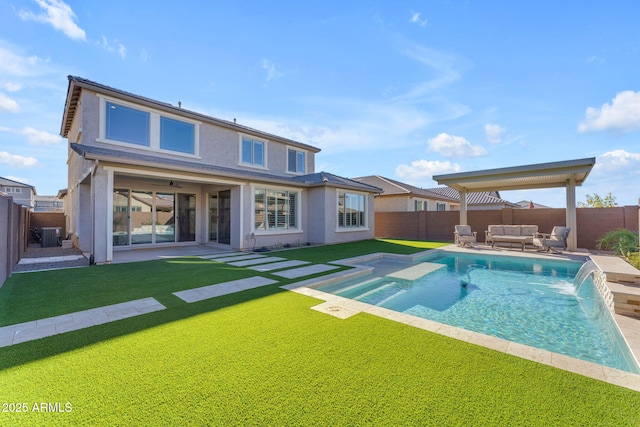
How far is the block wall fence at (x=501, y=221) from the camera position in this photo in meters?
13.0

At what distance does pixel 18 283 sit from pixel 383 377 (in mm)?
8415

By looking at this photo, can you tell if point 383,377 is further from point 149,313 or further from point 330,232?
point 330,232

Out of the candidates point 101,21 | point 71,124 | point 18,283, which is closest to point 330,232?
point 18,283

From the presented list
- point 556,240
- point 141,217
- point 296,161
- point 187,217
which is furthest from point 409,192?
point 141,217

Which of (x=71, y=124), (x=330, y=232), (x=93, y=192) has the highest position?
(x=71, y=124)

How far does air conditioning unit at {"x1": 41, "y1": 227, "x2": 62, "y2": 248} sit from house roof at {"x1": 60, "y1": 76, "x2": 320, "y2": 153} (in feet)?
17.4

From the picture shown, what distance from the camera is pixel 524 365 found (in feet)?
9.70

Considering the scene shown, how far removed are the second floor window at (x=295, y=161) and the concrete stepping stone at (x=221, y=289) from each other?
11297 mm

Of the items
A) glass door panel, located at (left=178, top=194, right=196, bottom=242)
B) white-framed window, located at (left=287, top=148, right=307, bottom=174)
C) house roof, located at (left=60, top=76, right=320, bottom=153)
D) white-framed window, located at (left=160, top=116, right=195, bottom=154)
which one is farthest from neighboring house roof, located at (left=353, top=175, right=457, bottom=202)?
white-framed window, located at (left=160, top=116, right=195, bottom=154)

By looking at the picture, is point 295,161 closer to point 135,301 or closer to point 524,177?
point 524,177

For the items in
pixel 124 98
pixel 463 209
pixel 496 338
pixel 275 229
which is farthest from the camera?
pixel 463 209

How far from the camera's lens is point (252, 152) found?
597 inches

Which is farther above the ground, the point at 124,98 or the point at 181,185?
the point at 124,98

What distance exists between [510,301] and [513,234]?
32.0 feet
